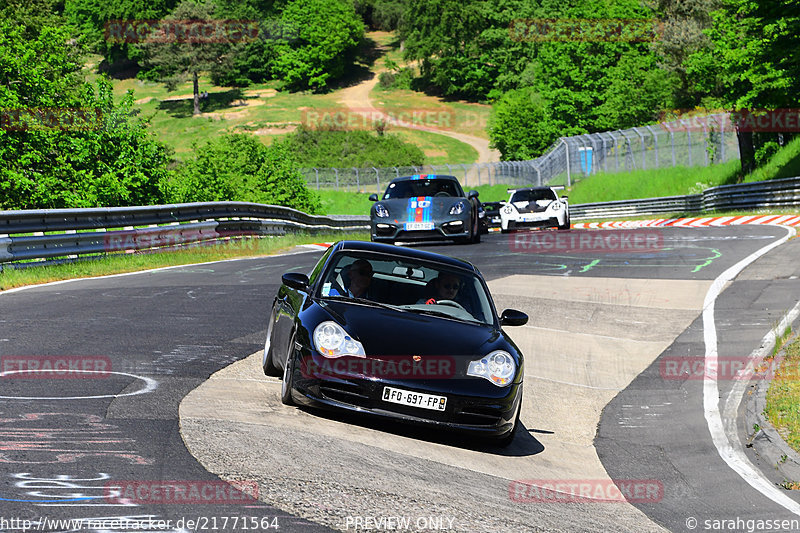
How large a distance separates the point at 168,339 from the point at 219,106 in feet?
385

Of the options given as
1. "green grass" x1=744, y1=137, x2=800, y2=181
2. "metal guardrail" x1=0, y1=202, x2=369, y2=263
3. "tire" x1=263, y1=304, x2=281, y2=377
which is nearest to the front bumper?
"metal guardrail" x1=0, y1=202, x2=369, y2=263

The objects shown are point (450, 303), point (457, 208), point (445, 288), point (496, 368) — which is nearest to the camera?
point (496, 368)

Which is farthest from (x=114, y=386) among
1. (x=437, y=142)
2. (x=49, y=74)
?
(x=437, y=142)

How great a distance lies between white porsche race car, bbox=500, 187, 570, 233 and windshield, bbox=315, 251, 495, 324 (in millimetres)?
21549

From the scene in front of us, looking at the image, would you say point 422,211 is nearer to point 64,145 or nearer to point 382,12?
point 64,145

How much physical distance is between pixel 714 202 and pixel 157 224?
25664 millimetres

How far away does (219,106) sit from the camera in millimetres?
124000

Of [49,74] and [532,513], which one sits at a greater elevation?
[49,74]

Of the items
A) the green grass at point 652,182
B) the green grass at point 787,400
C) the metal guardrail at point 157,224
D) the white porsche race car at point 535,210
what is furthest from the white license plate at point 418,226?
the green grass at point 652,182

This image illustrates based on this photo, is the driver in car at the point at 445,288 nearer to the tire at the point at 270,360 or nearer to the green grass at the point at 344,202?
the tire at the point at 270,360

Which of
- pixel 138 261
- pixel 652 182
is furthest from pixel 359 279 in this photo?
pixel 652 182

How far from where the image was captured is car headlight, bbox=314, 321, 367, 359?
6.89 m

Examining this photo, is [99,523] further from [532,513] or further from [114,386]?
[114,386]

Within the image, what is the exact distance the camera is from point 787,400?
8930mm
